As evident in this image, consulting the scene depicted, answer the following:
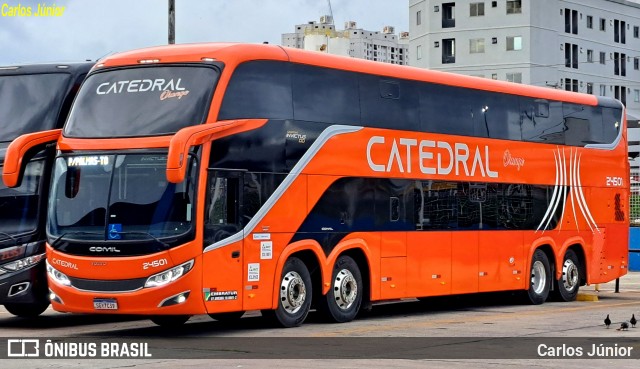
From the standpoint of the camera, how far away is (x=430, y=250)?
23469 millimetres

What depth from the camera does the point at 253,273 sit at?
63.3 ft

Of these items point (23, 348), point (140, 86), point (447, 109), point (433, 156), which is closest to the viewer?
point (23, 348)

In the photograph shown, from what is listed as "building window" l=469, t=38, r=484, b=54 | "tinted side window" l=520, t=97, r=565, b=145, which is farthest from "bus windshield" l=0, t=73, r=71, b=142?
"building window" l=469, t=38, r=484, b=54

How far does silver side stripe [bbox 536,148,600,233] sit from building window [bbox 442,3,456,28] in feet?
228

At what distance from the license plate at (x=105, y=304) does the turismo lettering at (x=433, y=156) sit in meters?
5.45

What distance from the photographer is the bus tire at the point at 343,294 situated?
21078mm

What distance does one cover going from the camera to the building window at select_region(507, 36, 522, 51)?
310 ft

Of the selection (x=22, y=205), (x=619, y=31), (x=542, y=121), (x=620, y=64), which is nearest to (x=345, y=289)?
(x=22, y=205)

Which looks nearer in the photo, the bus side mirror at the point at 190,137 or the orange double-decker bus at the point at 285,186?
the bus side mirror at the point at 190,137

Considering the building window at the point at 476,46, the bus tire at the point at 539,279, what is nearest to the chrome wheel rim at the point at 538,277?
the bus tire at the point at 539,279

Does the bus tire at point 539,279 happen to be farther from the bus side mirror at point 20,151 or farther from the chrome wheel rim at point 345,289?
the bus side mirror at point 20,151

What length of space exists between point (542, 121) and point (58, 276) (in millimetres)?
11862

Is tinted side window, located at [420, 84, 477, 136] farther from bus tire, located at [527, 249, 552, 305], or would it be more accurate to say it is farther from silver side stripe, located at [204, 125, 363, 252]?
bus tire, located at [527, 249, 552, 305]

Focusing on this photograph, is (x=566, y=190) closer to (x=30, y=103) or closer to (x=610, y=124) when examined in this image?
(x=610, y=124)
